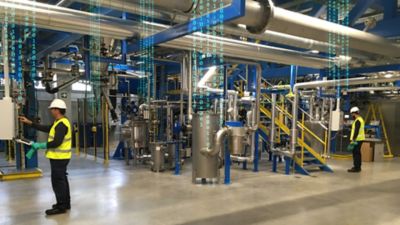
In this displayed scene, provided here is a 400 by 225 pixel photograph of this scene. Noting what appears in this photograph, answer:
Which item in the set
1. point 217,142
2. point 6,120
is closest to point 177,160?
point 217,142

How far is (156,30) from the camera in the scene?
436cm

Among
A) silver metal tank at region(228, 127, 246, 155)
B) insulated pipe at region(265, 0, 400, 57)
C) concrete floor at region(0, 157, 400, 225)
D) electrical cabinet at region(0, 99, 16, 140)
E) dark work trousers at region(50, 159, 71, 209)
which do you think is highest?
insulated pipe at region(265, 0, 400, 57)

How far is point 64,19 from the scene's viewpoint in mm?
3791

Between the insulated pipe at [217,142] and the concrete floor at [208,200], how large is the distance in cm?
61

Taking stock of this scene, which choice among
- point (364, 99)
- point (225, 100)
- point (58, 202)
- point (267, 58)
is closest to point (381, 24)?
point (267, 58)

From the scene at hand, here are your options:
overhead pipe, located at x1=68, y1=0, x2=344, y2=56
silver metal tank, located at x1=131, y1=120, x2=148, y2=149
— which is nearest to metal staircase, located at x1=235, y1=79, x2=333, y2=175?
overhead pipe, located at x1=68, y1=0, x2=344, y2=56

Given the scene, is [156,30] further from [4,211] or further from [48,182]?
[48,182]

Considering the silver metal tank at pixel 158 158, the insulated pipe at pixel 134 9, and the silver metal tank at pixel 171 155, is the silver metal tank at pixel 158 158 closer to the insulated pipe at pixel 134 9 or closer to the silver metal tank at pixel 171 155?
the silver metal tank at pixel 171 155

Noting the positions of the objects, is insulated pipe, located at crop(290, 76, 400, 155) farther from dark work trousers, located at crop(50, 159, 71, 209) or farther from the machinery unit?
dark work trousers, located at crop(50, 159, 71, 209)

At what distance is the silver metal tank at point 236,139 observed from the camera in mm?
5848

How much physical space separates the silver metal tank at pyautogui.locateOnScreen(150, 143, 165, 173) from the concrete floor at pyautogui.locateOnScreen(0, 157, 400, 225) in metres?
0.26

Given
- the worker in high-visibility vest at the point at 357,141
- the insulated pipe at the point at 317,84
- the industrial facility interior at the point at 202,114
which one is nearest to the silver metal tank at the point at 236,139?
the industrial facility interior at the point at 202,114

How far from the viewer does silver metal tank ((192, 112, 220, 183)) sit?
5.72 meters

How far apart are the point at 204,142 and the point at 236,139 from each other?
1.94ft
